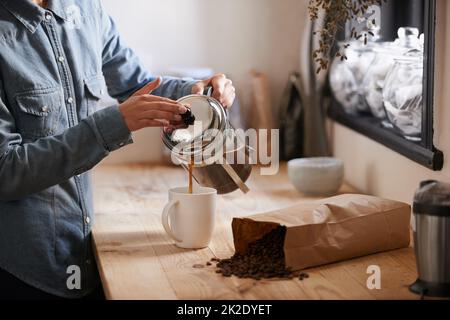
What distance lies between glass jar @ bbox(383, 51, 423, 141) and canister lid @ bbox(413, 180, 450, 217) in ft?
1.64

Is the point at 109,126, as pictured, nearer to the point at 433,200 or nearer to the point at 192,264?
the point at 192,264

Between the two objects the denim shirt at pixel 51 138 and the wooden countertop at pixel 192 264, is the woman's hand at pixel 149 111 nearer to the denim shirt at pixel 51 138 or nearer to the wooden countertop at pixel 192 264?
the denim shirt at pixel 51 138

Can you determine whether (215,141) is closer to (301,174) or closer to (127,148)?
(301,174)

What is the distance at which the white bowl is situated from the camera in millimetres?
2138

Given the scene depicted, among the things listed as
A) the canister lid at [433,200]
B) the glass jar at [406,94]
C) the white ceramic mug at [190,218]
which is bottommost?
the white ceramic mug at [190,218]

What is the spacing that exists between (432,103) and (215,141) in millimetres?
473

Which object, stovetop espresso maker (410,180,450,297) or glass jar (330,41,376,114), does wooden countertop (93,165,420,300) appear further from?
glass jar (330,41,376,114)

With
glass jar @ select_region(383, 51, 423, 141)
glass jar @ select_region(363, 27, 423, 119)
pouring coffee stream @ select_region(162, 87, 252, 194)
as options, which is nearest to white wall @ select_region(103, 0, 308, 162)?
glass jar @ select_region(363, 27, 423, 119)

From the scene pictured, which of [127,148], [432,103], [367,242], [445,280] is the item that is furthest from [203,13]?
[445,280]

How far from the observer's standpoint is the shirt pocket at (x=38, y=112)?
1.59 meters

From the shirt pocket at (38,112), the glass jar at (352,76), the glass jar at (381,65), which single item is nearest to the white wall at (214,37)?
the glass jar at (352,76)

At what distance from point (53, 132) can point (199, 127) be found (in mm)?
301

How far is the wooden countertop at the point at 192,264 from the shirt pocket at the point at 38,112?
0.26 meters
